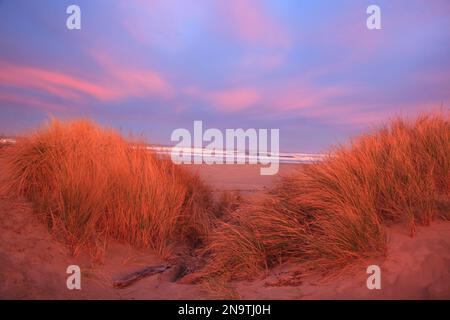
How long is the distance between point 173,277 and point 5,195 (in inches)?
116

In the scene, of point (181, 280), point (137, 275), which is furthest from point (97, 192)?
point (181, 280)

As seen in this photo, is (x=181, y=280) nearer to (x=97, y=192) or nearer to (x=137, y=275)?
(x=137, y=275)

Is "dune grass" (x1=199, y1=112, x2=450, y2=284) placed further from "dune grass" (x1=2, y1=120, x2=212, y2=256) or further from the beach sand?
"dune grass" (x1=2, y1=120, x2=212, y2=256)

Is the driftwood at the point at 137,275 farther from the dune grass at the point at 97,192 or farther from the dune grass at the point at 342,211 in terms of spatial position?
the dune grass at the point at 342,211

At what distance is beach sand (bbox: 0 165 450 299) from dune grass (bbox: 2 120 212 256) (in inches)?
12.0

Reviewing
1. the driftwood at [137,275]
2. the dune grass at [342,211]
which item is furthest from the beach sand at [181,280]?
the dune grass at [342,211]

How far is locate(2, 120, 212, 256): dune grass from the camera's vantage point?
5.01 meters

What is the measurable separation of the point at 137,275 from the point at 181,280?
1.88ft

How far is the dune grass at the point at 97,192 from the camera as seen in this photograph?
5.01m

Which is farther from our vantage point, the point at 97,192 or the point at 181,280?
the point at 97,192

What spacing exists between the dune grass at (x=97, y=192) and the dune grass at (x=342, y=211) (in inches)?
42.4

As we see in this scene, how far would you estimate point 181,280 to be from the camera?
4535mm
